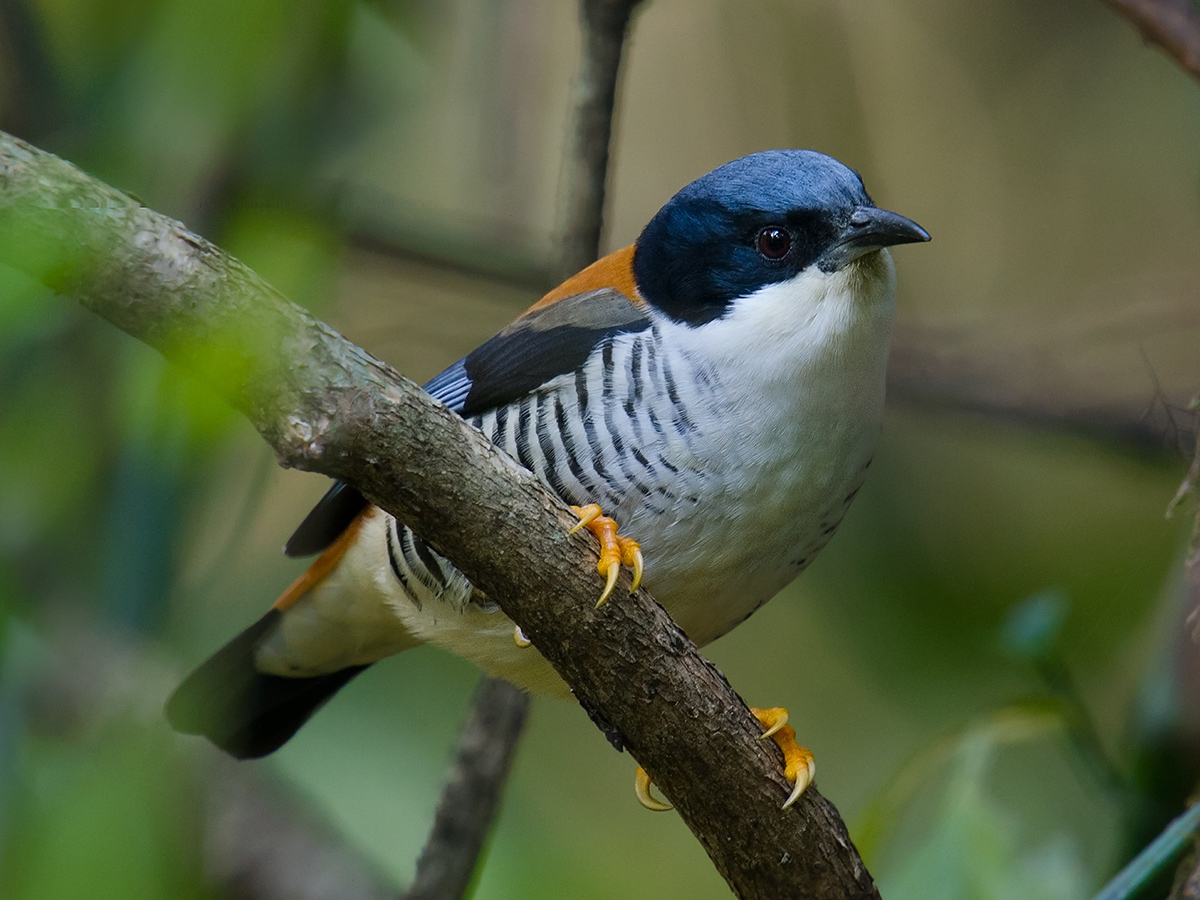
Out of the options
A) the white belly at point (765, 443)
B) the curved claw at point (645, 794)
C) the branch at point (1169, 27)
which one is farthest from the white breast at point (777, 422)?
the branch at point (1169, 27)

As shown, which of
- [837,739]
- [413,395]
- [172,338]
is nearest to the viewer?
[172,338]

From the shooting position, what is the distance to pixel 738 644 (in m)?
5.56

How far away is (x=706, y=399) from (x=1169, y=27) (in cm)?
121

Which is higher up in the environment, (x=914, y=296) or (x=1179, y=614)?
(x=1179, y=614)

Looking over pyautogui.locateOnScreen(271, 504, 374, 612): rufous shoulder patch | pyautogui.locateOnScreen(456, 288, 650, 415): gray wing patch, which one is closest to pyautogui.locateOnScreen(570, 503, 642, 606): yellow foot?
pyautogui.locateOnScreen(456, 288, 650, 415): gray wing patch

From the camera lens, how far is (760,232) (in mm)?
2695

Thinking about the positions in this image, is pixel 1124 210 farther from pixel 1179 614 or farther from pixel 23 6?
pixel 23 6

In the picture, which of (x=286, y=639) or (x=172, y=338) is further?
(x=286, y=639)

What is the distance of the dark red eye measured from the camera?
2.68m

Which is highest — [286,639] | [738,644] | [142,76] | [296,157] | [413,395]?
[413,395]

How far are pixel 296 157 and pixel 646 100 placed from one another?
251cm

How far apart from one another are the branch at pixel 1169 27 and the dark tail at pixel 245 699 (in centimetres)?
236

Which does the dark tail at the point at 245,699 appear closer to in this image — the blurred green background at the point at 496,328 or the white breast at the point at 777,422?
the blurred green background at the point at 496,328

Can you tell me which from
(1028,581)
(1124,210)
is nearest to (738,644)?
(1028,581)
